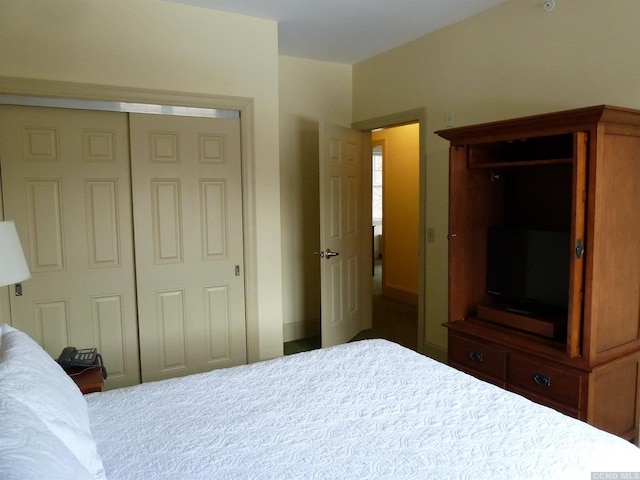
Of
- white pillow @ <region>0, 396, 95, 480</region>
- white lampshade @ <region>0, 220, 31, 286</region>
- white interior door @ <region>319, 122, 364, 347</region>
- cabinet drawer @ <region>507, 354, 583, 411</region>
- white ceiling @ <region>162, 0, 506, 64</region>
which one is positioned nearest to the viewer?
white pillow @ <region>0, 396, 95, 480</region>

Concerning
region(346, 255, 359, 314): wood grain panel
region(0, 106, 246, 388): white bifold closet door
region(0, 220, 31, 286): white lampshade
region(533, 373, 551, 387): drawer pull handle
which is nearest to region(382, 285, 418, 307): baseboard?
region(346, 255, 359, 314): wood grain panel

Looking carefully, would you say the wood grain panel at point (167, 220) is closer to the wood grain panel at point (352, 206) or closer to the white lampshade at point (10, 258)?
the white lampshade at point (10, 258)

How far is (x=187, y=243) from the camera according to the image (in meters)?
3.30

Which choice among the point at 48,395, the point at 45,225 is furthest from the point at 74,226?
the point at 48,395

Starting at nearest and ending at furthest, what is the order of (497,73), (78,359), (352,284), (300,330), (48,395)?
(48,395) < (78,359) < (497,73) < (352,284) < (300,330)

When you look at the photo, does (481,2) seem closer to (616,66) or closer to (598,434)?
(616,66)

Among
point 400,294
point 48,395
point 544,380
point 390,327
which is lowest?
point 390,327

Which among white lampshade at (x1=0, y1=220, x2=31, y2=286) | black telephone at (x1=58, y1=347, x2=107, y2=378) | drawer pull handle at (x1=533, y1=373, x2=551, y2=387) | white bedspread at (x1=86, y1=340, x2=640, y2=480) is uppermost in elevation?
white lampshade at (x1=0, y1=220, x2=31, y2=286)

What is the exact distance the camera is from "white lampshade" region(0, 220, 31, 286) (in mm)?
1884

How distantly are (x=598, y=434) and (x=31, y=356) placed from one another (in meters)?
1.72

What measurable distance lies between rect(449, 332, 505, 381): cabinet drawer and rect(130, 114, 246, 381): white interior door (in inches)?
59.7

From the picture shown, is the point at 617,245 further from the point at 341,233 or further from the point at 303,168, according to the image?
the point at 303,168

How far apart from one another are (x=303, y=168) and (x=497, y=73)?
1936 mm

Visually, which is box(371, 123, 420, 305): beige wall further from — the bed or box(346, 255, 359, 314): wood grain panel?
the bed
